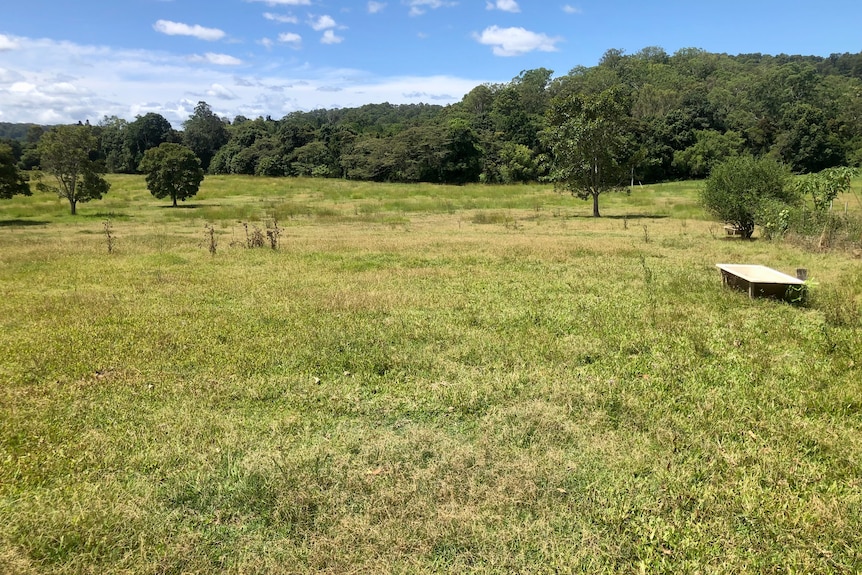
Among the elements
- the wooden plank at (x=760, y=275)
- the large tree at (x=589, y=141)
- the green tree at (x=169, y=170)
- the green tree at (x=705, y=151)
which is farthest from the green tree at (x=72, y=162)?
the green tree at (x=705, y=151)

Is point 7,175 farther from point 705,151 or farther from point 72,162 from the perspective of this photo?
point 705,151

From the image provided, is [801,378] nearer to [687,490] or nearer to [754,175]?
[687,490]

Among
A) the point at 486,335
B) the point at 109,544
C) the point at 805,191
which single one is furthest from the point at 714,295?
the point at 805,191

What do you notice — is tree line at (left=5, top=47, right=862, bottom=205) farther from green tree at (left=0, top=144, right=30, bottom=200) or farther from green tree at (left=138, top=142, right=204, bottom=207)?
green tree at (left=0, top=144, right=30, bottom=200)

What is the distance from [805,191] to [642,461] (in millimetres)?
18006

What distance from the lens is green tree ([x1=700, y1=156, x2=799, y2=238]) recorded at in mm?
19000

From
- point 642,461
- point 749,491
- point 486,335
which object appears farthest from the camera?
point 486,335

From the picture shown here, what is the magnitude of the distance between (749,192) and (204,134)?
327 feet

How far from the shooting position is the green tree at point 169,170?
126 feet

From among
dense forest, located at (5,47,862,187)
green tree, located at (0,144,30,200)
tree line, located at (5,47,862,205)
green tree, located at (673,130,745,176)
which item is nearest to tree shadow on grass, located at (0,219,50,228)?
green tree, located at (0,144,30,200)

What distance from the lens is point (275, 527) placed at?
12.0 feet

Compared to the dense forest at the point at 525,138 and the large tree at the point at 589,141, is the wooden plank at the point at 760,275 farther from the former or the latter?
the dense forest at the point at 525,138

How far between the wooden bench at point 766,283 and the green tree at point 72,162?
35978 millimetres

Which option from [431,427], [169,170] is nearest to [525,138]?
[169,170]
